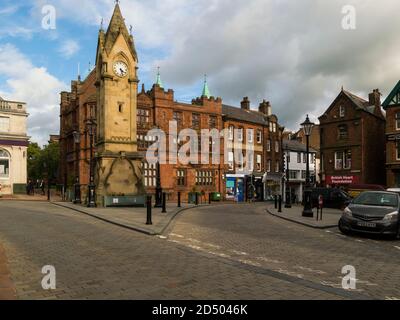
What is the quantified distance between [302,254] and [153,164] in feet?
102

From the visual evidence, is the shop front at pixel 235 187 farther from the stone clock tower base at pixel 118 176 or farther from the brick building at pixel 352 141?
the stone clock tower base at pixel 118 176

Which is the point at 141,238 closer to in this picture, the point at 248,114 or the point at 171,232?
the point at 171,232

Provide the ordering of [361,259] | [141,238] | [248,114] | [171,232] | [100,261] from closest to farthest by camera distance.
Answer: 1. [100,261]
2. [361,259]
3. [141,238]
4. [171,232]
5. [248,114]

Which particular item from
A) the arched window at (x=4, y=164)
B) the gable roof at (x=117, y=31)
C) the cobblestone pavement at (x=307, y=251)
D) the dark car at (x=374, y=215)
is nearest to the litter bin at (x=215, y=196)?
the gable roof at (x=117, y=31)

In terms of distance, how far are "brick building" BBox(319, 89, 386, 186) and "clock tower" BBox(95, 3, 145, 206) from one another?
23678 mm

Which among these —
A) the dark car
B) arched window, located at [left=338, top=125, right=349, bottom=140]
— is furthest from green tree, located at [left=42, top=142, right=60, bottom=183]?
the dark car

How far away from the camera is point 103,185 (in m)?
25.4

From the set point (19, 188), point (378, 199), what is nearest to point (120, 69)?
point (19, 188)

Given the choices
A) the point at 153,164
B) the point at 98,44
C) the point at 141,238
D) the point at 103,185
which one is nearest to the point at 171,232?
the point at 141,238

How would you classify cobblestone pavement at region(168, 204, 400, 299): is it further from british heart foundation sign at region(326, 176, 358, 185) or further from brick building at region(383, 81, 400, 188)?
british heart foundation sign at region(326, 176, 358, 185)

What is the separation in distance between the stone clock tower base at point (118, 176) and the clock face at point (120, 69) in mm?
5805

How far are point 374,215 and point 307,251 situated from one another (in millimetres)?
3754

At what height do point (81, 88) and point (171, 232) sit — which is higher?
point (81, 88)

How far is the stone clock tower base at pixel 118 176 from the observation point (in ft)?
83.3
